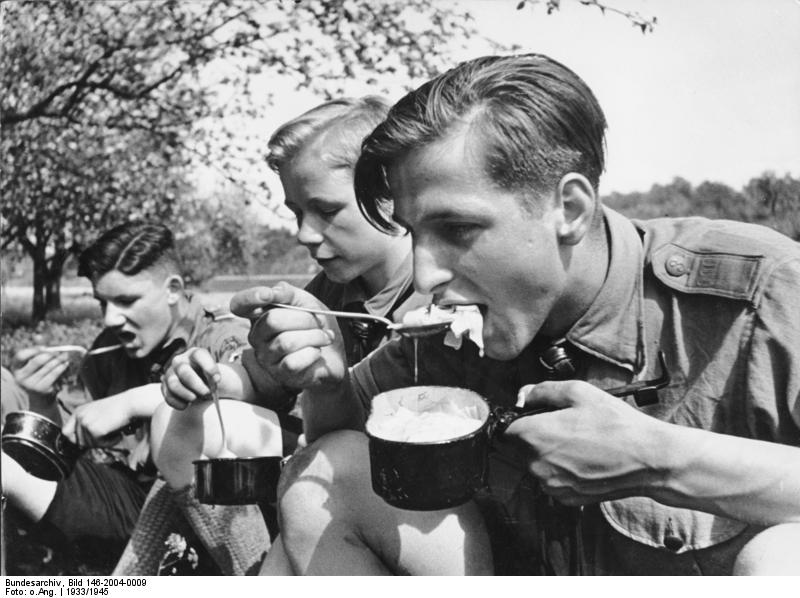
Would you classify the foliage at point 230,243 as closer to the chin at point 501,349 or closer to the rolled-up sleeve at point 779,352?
the chin at point 501,349

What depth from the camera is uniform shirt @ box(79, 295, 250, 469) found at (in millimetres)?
2701

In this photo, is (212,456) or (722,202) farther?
(722,202)

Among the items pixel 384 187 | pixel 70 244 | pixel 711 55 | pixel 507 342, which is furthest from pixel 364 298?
pixel 70 244

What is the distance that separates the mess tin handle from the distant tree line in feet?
2.51

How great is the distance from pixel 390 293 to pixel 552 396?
0.93 metres

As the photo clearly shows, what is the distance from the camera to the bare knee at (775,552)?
148 centimetres

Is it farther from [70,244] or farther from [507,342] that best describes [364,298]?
[70,244]

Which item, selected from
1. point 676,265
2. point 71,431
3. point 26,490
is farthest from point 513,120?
point 26,490

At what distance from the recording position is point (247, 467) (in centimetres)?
197

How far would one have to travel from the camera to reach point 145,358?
308cm

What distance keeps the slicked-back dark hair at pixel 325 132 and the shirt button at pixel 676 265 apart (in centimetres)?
108

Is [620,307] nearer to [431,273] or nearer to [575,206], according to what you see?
[575,206]

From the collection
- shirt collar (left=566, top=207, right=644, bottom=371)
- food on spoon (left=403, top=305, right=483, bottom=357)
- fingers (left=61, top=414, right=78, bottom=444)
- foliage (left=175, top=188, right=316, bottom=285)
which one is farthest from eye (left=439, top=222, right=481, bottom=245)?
foliage (left=175, top=188, right=316, bottom=285)

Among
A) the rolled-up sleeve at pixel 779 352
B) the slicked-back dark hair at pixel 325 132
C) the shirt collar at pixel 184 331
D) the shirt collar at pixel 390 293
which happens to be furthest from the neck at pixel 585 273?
the shirt collar at pixel 184 331
